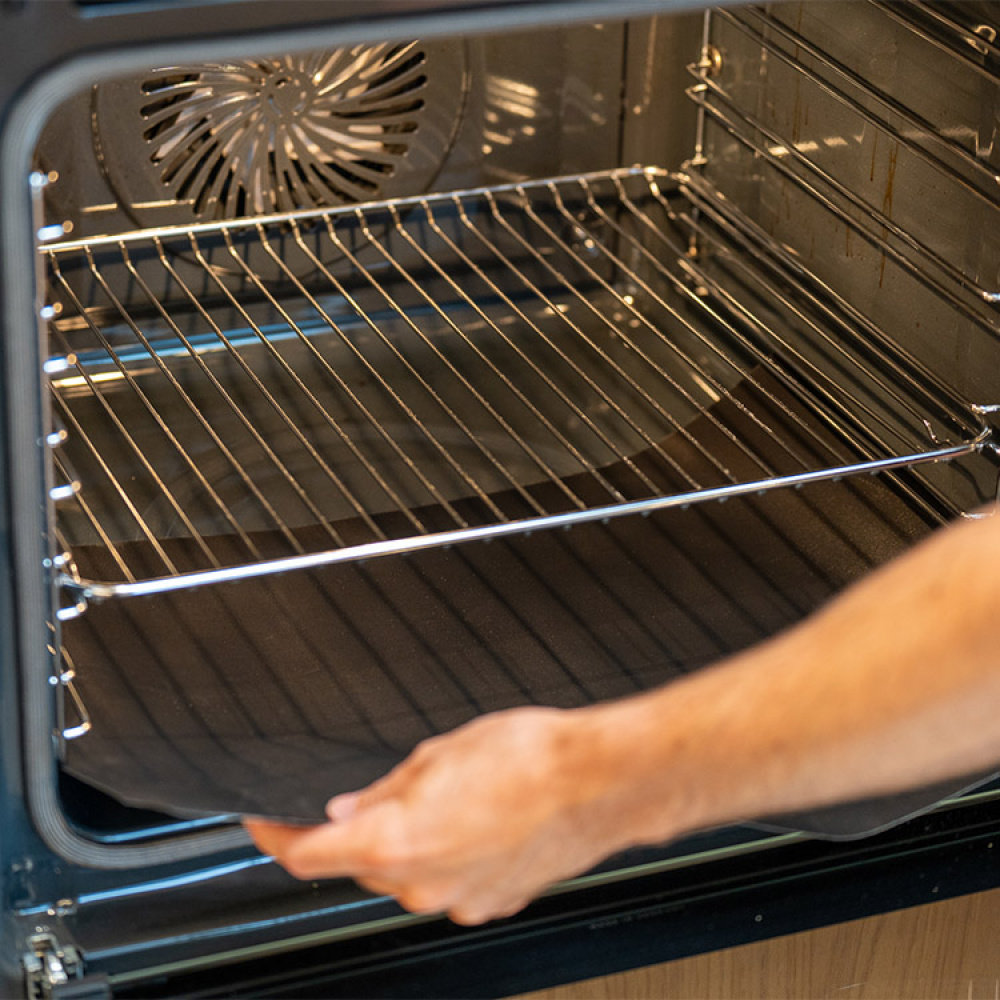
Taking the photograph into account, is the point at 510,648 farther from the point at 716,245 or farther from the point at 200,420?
the point at 716,245

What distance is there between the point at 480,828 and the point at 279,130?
27.1 inches

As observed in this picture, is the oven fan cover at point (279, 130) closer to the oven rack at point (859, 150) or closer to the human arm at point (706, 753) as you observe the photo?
the oven rack at point (859, 150)

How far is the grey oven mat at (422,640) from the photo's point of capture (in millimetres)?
827

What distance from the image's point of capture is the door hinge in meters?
0.73

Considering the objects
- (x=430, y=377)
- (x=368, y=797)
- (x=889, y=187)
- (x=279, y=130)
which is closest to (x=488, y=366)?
(x=430, y=377)

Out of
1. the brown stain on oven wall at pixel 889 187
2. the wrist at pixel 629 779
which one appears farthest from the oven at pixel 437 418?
the wrist at pixel 629 779

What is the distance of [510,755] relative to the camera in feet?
2.35

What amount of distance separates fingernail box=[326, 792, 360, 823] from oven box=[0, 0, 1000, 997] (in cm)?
4

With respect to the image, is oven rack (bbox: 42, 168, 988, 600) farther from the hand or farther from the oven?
the hand

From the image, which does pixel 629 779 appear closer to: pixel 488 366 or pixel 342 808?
pixel 342 808

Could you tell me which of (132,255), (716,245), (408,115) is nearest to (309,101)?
(408,115)

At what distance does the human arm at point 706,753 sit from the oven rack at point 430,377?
35 cm

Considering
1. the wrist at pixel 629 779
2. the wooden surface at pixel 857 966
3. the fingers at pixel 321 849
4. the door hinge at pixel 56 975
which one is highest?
the wrist at pixel 629 779

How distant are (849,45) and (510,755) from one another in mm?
618
